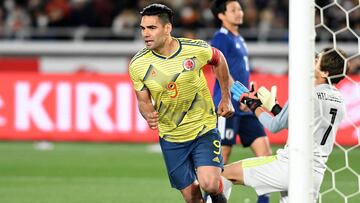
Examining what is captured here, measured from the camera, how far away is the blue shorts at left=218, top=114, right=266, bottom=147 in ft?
29.5

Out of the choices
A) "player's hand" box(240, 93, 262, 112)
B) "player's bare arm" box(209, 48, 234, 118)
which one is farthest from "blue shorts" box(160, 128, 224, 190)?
"player's hand" box(240, 93, 262, 112)

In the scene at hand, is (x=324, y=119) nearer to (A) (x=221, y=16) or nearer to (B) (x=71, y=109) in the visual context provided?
(A) (x=221, y=16)

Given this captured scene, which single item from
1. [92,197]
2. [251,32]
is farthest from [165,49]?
[251,32]

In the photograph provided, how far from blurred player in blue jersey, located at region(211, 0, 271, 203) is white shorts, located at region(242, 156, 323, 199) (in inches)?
81.2

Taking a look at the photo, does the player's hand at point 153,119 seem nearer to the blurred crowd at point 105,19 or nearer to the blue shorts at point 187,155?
the blue shorts at point 187,155

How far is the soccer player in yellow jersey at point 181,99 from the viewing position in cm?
701

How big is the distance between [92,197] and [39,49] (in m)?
11.6

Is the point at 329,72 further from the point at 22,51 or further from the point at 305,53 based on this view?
the point at 22,51

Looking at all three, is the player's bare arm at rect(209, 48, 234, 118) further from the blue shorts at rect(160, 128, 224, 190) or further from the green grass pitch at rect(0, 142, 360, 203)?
the green grass pitch at rect(0, 142, 360, 203)

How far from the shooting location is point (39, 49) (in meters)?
20.7

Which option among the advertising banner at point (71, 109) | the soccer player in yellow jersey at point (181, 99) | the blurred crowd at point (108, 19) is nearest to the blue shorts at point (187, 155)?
the soccer player in yellow jersey at point (181, 99)

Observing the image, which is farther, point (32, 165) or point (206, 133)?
point (32, 165)

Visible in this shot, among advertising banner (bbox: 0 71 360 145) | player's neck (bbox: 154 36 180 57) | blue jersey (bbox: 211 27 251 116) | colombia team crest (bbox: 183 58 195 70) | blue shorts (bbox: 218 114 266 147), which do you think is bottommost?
advertising banner (bbox: 0 71 360 145)

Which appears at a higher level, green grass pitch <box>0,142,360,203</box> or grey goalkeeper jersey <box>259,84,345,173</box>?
grey goalkeeper jersey <box>259,84,345,173</box>
